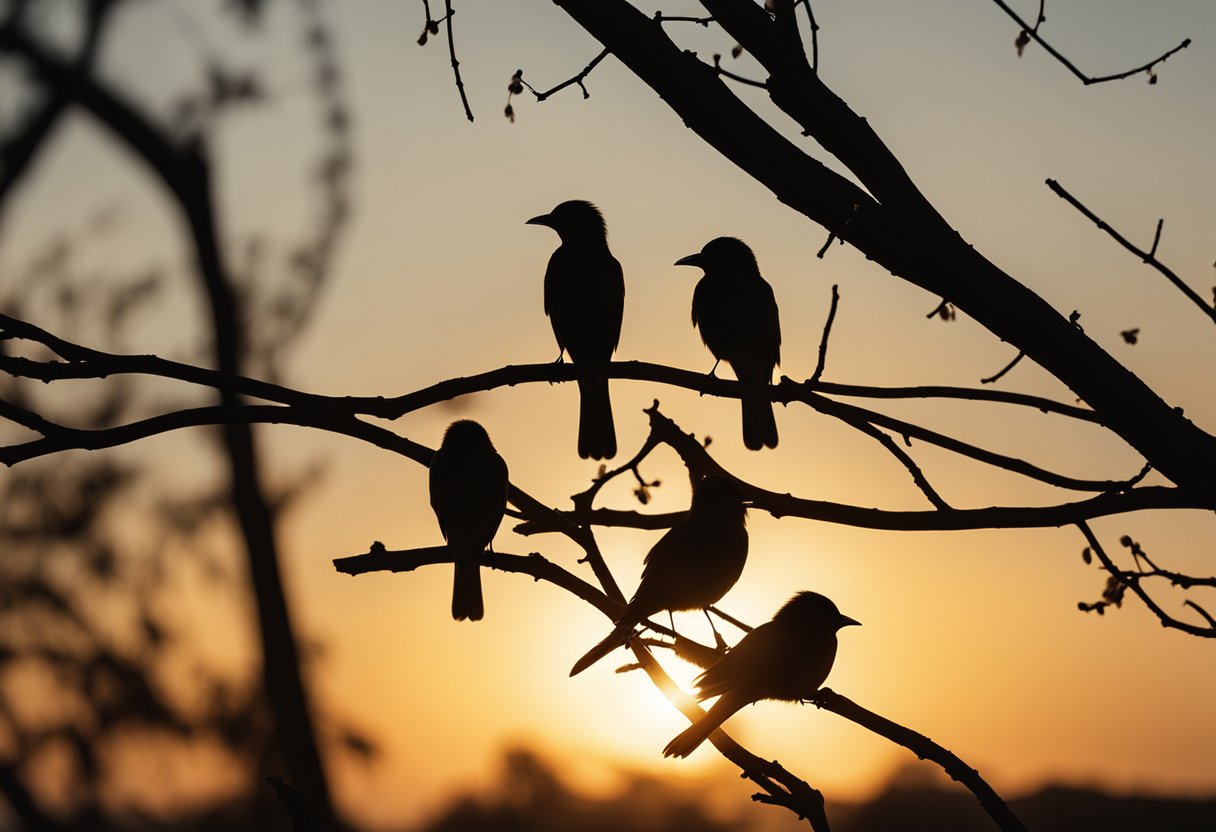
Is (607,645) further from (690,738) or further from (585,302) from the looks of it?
(585,302)

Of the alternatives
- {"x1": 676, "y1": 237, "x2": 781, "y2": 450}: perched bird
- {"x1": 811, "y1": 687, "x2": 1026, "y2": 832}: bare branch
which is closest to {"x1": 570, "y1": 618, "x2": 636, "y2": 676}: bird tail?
{"x1": 811, "y1": 687, "x2": 1026, "y2": 832}: bare branch

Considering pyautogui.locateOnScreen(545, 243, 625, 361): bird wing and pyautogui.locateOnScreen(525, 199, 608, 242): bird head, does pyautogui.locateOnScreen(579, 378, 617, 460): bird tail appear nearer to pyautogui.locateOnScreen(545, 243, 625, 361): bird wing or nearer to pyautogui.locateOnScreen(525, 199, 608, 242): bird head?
pyautogui.locateOnScreen(545, 243, 625, 361): bird wing

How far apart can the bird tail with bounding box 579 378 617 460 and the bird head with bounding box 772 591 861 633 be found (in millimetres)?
2248

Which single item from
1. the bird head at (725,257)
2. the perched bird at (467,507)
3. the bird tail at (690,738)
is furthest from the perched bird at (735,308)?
the bird tail at (690,738)

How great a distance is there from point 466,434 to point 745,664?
7.24 ft

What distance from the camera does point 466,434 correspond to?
565cm

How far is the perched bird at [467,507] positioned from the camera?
508 cm

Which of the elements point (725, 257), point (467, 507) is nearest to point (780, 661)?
point (467, 507)

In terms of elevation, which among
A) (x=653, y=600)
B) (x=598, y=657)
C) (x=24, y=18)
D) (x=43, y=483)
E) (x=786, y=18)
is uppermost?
(x=24, y=18)

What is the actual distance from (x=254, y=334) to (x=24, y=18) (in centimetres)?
383

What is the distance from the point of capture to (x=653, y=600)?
165 inches

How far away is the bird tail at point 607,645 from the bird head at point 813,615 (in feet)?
3.67

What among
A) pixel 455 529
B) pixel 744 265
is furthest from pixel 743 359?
pixel 455 529

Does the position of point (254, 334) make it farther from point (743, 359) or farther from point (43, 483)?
point (743, 359)
